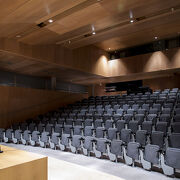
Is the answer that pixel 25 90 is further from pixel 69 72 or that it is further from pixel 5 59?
pixel 69 72

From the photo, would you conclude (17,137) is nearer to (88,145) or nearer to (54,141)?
(54,141)

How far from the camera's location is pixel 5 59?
4859 mm

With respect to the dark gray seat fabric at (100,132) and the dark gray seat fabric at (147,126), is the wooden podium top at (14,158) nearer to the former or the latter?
the dark gray seat fabric at (100,132)

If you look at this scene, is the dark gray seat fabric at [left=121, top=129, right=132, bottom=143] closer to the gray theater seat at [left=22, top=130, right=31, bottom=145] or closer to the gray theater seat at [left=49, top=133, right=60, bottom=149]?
the gray theater seat at [left=49, top=133, right=60, bottom=149]

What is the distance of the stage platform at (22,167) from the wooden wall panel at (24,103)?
13.1 feet

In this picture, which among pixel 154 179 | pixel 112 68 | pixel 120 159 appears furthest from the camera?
pixel 112 68

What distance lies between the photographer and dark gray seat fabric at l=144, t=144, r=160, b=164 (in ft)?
7.02

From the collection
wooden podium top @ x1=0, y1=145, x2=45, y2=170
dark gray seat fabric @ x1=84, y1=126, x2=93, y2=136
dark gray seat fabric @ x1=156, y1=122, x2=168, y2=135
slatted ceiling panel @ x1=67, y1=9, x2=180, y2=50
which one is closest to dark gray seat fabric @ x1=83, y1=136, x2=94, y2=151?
dark gray seat fabric @ x1=84, y1=126, x2=93, y2=136

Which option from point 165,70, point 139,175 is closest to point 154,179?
point 139,175

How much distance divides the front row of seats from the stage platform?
1.29 m

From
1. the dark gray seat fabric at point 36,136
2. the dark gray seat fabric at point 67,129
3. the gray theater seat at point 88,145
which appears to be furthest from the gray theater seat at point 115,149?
the dark gray seat fabric at point 36,136

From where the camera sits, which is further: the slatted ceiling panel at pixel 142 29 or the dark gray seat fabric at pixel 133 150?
the slatted ceiling panel at pixel 142 29

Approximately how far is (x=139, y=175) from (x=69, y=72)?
15.3 feet

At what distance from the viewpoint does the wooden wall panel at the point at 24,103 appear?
16.7ft
